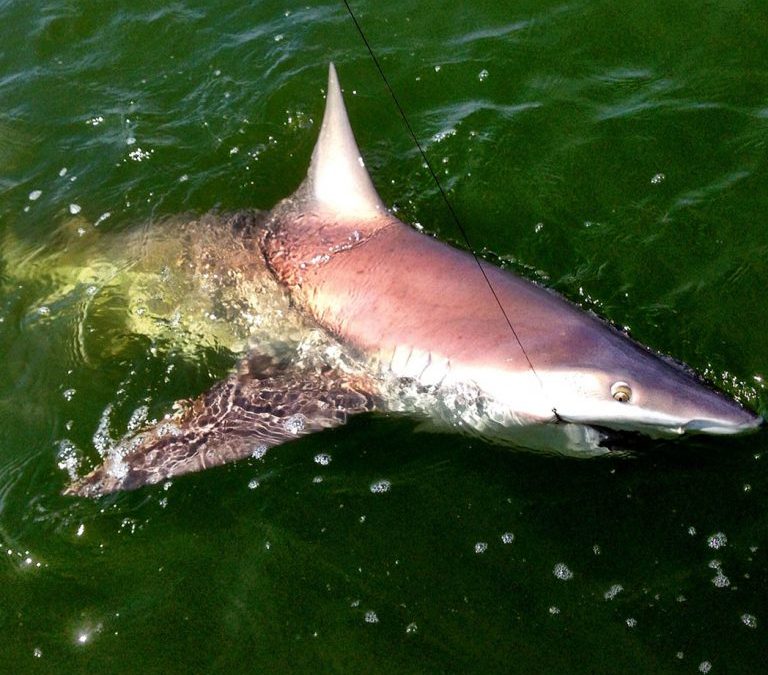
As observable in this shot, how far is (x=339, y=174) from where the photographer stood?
14.2 feet

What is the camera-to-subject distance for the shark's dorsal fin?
4.27 m

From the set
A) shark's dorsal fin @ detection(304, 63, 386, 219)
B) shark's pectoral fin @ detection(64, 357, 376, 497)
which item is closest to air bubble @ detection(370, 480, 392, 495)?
shark's pectoral fin @ detection(64, 357, 376, 497)

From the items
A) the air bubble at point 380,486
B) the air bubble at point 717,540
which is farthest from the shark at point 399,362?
the air bubble at point 717,540

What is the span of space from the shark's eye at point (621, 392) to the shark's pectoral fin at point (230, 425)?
114 centimetres

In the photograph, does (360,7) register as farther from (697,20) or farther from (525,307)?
(525,307)

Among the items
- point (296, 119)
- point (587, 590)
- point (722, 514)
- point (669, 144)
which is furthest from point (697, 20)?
point (587, 590)

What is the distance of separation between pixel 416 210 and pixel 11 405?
94.3 inches

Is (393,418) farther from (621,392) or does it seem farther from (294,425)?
(621,392)

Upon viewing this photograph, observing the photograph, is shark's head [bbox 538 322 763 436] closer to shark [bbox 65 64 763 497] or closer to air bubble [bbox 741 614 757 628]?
shark [bbox 65 64 763 497]

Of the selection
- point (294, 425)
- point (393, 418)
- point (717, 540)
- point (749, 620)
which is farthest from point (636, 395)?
point (294, 425)

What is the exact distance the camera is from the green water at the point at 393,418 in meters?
3.32

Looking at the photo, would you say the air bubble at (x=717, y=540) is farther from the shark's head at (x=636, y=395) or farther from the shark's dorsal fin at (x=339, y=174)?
the shark's dorsal fin at (x=339, y=174)

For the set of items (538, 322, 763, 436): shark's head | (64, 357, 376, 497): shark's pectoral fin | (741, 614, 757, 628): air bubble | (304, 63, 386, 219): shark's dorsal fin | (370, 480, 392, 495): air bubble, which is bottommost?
(741, 614, 757, 628): air bubble

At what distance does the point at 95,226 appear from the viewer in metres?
4.95
